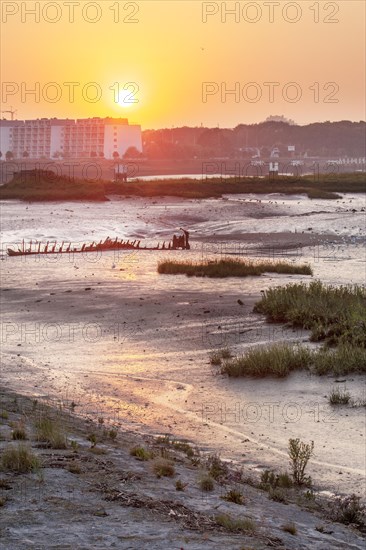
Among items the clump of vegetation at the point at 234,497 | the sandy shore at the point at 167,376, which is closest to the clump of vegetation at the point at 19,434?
the sandy shore at the point at 167,376

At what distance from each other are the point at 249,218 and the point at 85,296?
96.9ft

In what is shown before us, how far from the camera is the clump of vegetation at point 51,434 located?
1170 cm

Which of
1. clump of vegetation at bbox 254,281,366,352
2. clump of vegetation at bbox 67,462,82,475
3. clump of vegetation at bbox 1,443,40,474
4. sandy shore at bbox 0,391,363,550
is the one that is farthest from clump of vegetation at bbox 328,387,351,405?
clump of vegetation at bbox 1,443,40,474

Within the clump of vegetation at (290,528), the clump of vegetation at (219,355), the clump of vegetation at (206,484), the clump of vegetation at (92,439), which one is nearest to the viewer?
the clump of vegetation at (290,528)

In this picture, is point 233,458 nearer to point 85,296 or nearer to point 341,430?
point 341,430

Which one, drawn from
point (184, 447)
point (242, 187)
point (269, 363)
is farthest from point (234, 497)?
point (242, 187)

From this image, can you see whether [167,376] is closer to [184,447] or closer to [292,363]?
[292,363]

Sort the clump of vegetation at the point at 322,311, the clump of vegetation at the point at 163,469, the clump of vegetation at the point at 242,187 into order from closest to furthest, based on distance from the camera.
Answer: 1. the clump of vegetation at the point at 163,469
2. the clump of vegetation at the point at 322,311
3. the clump of vegetation at the point at 242,187

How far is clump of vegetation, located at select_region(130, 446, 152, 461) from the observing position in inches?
466

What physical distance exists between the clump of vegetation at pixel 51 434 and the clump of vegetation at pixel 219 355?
5.99 metres

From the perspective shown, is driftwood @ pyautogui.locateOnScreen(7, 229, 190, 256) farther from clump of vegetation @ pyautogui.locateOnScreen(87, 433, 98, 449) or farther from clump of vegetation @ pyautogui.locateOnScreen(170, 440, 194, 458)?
clump of vegetation @ pyautogui.locateOnScreen(87, 433, 98, 449)

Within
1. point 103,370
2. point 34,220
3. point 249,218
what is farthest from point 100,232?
point 103,370

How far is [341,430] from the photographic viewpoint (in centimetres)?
1438

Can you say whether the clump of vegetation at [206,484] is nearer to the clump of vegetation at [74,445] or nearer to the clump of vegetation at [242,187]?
the clump of vegetation at [74,445]
